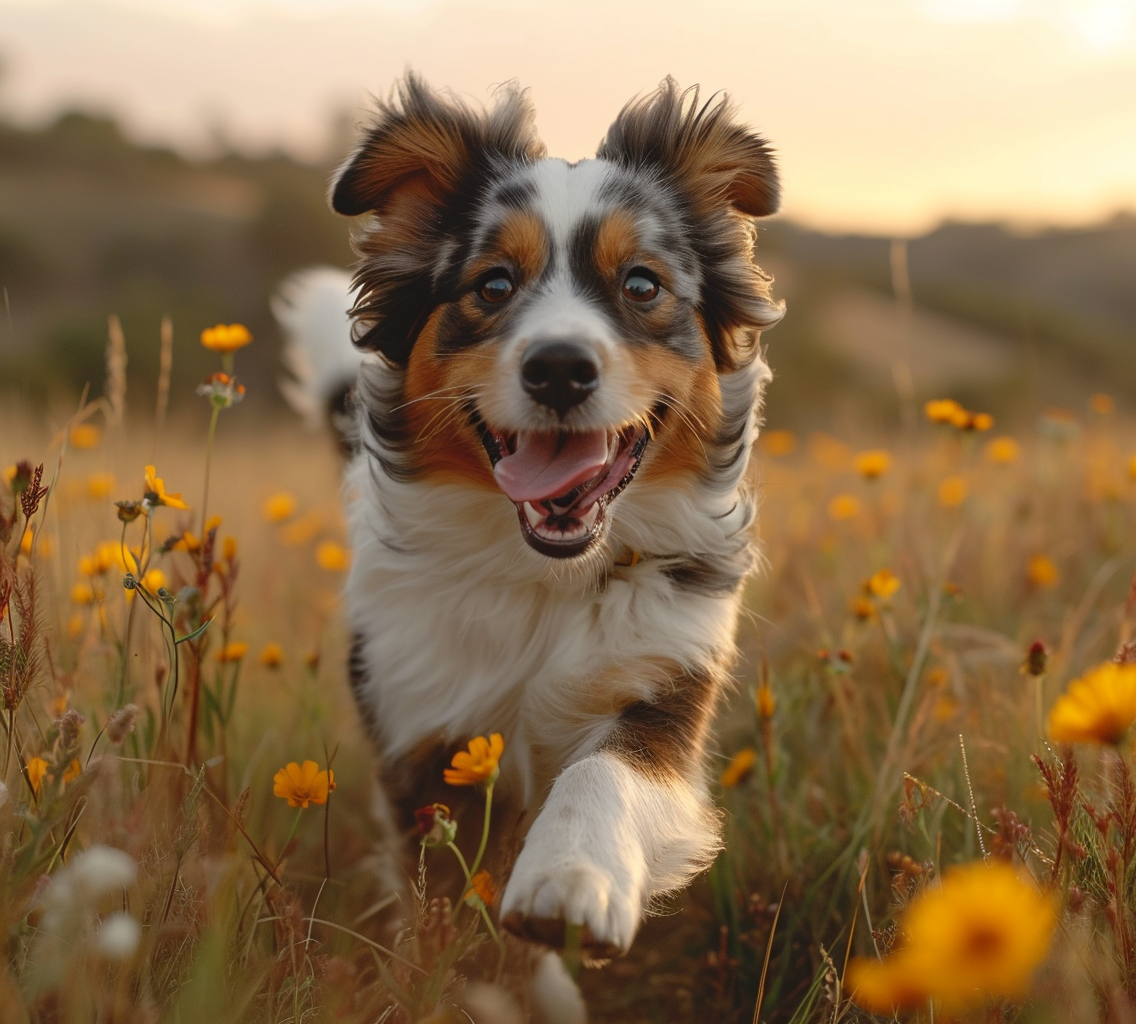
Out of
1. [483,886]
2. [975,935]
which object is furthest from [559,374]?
[975,935]

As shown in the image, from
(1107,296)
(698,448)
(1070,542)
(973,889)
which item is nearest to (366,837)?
(698,448)

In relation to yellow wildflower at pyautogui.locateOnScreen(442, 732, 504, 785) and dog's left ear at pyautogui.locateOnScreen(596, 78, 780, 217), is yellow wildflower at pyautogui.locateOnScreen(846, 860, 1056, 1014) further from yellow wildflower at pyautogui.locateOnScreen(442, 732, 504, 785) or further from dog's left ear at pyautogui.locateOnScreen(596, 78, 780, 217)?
dog's left ear at pyautogui.locateOnScreen(596, 78, 780, 217)

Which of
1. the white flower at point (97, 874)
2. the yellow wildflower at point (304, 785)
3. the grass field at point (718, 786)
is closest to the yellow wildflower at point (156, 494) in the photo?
the grass field at point (718, 786)

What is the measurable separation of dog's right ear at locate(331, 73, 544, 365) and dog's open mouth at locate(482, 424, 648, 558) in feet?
1.95

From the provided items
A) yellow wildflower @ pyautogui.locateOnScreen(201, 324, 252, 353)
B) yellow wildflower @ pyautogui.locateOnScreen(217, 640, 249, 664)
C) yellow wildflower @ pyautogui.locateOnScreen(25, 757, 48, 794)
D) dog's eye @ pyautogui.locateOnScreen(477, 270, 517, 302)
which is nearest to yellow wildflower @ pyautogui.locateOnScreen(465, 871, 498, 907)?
yellow wildflower @ pyautogui.locateOnScreen(25, 757, 48, 794)

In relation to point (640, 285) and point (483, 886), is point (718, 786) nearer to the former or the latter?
point (483, 886)

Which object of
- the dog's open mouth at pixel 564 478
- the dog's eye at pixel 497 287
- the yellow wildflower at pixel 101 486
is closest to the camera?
the dog's open mouth at pixel 564 478

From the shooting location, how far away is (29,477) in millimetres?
1892

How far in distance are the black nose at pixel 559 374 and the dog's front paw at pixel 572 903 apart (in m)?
1.10

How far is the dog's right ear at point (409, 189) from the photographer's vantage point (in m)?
3.03

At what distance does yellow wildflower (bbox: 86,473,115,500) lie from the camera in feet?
9.80

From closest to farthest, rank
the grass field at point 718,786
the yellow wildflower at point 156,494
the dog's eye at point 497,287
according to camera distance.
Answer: the grass field at point 718,786 < the yellow wildflower at point 156,494 < the dog's eye at point 497,287

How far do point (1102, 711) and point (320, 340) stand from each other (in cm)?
369

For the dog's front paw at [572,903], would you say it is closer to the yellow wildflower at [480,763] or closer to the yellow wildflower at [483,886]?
the yellow wildflower at [483,886]
